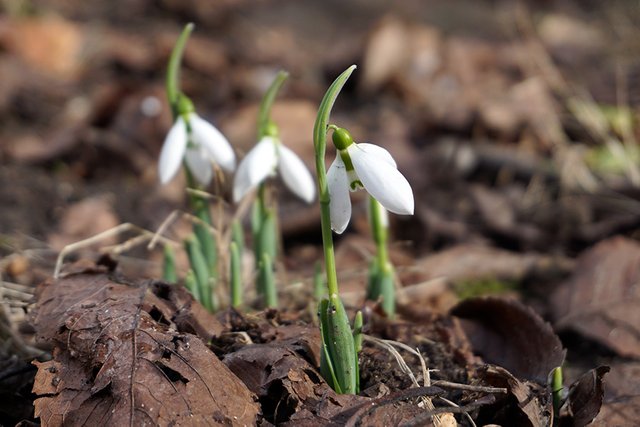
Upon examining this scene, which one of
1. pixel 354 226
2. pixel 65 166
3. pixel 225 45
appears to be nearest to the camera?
pixel 354 226

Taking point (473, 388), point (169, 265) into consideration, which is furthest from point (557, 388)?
point (169, 265)

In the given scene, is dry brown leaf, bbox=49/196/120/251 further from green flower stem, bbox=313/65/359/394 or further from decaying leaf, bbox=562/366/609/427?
decaying leaf, bbox=562/366/609/427

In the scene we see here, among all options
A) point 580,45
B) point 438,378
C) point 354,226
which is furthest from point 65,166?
point 580,45

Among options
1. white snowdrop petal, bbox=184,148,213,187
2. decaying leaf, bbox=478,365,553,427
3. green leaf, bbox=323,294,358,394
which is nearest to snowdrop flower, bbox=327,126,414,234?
green leaf, bbox=323,294,358,394

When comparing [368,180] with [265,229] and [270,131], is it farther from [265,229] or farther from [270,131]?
[265,229]

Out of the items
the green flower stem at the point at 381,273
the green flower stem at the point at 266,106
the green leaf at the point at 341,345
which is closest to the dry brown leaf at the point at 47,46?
the green flower stem at the point at 266,106

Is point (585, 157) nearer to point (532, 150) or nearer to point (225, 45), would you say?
point (532, 150)
